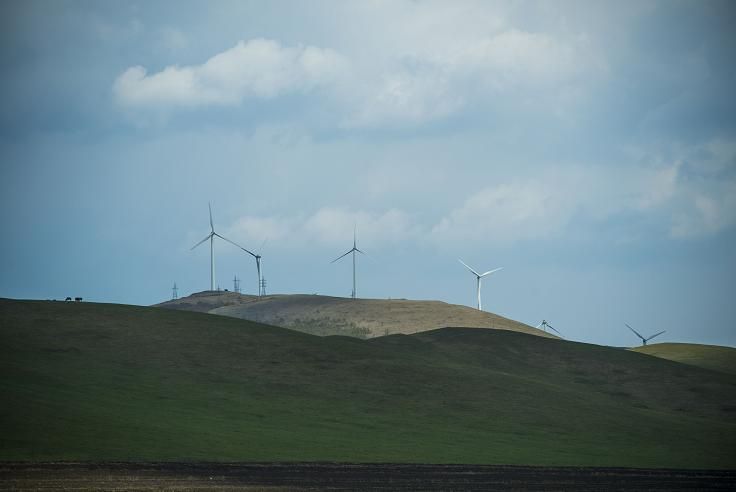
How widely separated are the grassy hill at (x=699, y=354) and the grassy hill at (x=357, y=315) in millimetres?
16743

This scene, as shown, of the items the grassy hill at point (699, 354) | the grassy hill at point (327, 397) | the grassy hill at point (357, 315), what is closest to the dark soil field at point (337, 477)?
the grassy hill at point (327, 397)

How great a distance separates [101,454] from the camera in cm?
4828

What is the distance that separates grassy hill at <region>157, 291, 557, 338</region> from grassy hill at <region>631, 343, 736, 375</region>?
54.9 ft

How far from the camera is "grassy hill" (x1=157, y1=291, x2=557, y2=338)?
128750mm

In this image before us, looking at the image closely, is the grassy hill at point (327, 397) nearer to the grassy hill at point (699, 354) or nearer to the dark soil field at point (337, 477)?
the dark soil field at point (337, 477)

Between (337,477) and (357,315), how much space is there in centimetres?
8982

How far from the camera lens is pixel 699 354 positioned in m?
123

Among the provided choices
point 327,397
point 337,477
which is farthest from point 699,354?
point 337,477

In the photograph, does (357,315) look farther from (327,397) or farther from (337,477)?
(337,477)

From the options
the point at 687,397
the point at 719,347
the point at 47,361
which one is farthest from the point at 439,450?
the point at 719,347

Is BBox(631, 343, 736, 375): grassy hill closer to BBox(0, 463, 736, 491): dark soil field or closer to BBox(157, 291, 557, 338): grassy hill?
BBox(157, 291, 557, 338): grassy hill

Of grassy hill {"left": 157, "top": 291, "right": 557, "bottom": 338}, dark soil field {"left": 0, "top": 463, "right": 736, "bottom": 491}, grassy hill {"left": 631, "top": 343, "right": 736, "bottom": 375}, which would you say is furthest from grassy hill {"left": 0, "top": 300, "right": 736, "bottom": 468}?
grassy hill {"left": 157, "top": 291, "right": 557, "bottom": 338}

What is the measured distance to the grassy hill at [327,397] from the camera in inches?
2159

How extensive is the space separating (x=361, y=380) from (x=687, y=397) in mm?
29116
